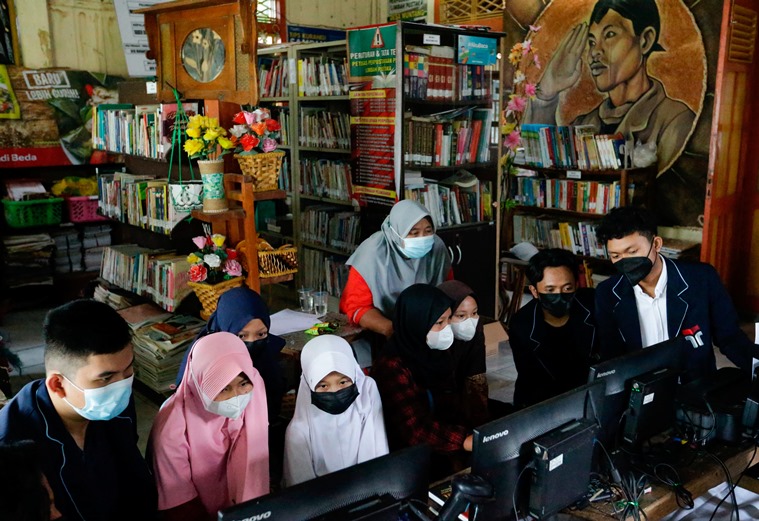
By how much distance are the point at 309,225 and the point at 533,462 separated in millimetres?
4597

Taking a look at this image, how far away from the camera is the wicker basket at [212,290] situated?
3.40 meters

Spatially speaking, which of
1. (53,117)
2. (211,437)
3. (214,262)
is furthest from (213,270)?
(53,117)

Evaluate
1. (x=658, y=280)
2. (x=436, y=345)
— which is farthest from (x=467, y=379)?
(x=658, y=280)

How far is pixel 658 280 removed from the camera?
8.56 feet

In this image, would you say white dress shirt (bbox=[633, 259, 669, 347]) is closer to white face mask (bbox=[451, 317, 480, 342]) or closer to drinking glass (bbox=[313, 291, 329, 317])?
white face mask (bbox=[451, 317, 480, 342])

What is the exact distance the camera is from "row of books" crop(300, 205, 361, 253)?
18.2 ft

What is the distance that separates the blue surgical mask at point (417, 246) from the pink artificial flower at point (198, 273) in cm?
100

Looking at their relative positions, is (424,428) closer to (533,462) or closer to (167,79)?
(533,462)

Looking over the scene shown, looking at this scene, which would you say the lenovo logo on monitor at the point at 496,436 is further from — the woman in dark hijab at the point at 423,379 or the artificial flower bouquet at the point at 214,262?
the artificial flower bouquet at the point at 214,262

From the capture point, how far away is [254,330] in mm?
2707

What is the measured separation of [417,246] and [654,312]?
4.03 feet

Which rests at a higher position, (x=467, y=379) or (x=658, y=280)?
(x=658, y=280)

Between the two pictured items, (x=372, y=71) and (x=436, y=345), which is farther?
(x=372, y=71)

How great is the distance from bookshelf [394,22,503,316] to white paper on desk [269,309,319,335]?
62.0 inches
